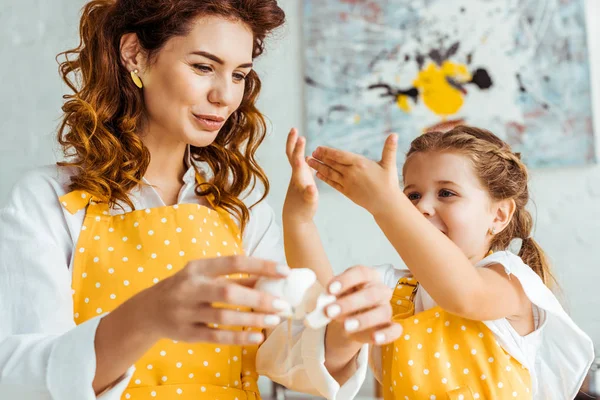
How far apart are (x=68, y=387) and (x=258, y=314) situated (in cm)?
32

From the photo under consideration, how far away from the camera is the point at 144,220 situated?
133 centimetres

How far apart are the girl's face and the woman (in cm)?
28

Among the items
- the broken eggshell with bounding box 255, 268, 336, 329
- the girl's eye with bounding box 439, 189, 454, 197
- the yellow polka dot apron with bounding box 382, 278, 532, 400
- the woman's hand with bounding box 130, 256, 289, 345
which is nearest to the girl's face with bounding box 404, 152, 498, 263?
the girl's eye with bounding box 439, 189, 454, 197

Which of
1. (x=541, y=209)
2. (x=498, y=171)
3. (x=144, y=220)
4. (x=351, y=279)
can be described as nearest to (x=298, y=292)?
(x=351, y=279)

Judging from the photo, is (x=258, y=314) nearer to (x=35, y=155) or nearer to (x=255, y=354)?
(x=255, y=354)

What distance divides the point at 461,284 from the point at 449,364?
21cm

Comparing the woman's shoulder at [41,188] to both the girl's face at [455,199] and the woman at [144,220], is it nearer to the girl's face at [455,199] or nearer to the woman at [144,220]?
the woman at [144,220]

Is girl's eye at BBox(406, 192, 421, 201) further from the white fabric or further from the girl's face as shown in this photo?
the white fabric

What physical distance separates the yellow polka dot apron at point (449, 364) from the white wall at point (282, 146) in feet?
5.21

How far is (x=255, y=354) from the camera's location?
1.37m

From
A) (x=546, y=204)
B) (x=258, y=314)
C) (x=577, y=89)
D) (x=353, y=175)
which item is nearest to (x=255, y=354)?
(x=353, y=175)

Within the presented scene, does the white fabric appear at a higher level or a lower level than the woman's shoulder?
lower

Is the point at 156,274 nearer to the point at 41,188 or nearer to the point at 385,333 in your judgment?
the point at 41,188

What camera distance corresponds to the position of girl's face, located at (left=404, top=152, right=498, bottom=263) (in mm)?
1398
